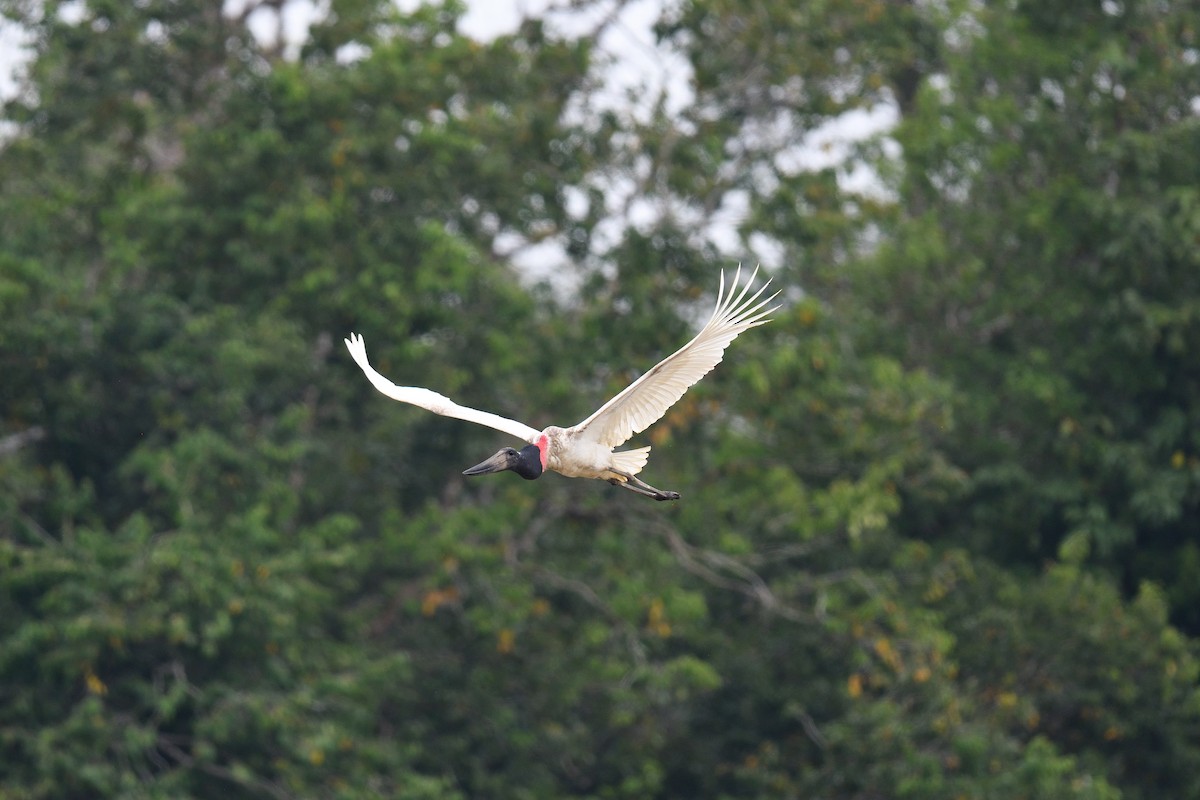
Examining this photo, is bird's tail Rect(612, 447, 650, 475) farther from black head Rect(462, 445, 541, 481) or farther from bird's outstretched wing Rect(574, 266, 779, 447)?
black head Rect(462, 445, 541, 481)

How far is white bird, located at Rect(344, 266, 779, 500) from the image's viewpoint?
977 centimetres

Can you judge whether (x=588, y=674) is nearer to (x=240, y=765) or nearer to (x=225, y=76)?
(x=240, y=765)

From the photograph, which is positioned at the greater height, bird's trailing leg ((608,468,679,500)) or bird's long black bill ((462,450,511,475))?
bird's long black bill ((462,450,511,475))

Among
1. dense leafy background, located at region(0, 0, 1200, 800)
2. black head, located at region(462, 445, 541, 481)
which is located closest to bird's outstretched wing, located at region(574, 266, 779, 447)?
black head, located at region(462, 445, 541, 481)

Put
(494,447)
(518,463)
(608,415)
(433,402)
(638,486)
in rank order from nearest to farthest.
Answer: (518,463) → (608,415) → (433,402) → (638,486) → (494,447)

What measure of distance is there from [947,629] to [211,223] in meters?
6.46

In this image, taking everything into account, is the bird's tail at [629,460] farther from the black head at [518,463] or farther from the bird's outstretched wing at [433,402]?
the black head at [518,463]

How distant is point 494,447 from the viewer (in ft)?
54.7

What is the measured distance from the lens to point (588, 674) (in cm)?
1719

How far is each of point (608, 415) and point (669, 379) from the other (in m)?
0.33

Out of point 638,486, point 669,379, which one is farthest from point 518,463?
point 638,486

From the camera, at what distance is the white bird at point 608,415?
9.77 meters

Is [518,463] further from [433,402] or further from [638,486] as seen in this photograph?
[638,486]

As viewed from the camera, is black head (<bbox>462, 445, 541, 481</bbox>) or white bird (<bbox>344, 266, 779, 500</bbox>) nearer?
white bird (<bbox>344, 266, 779, 500</bbox>)
